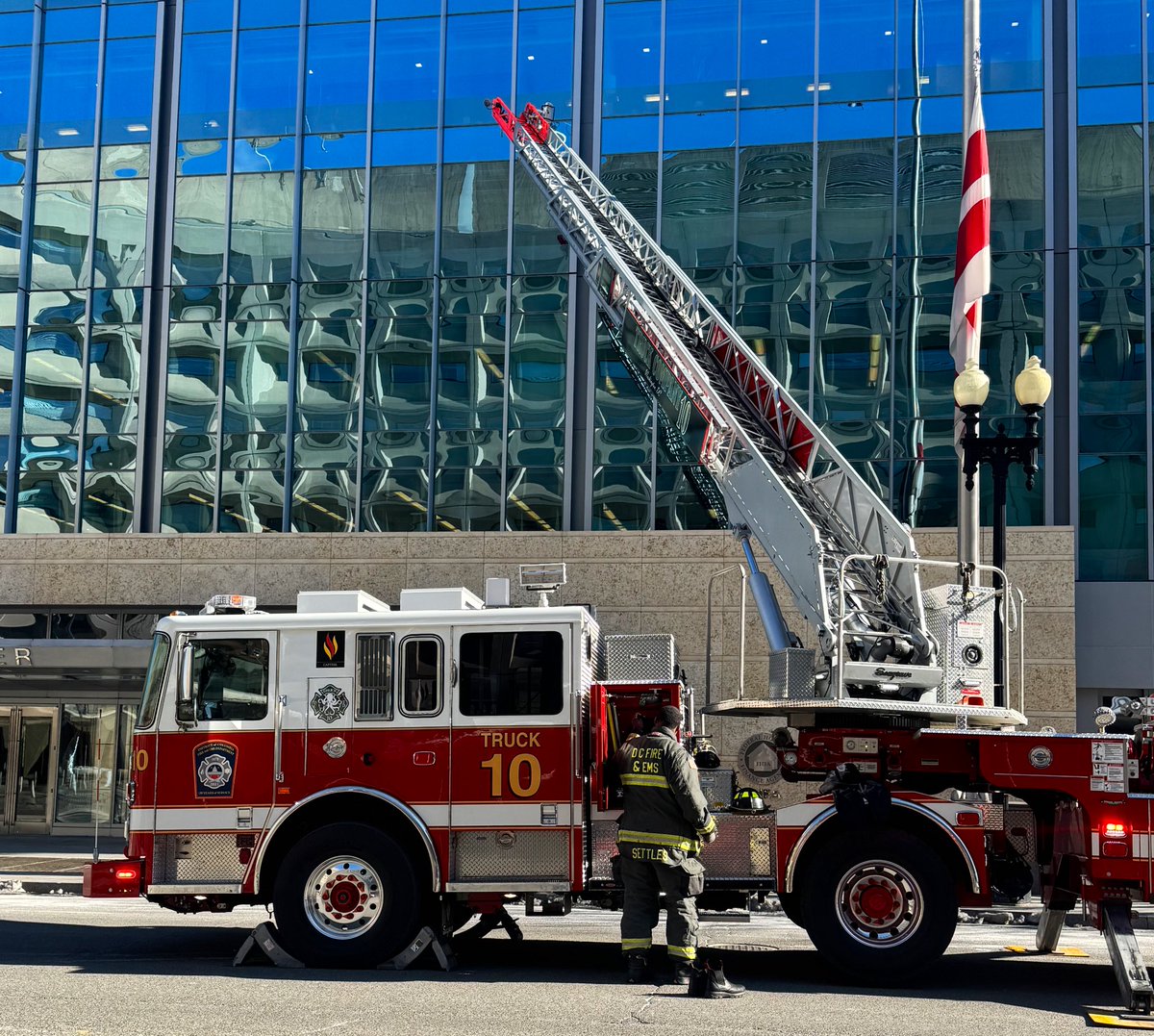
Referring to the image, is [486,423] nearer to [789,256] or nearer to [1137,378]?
[789,256]

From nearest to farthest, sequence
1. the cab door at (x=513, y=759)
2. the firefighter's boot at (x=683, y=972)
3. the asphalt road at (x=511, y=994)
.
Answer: the asphalt road at (x=511, y=994) → the firefighter's boot at (x=683, y=972) → the cab door at (x=513, y=759)

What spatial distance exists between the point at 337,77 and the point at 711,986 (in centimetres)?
1848

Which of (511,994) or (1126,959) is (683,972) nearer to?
(511,994)

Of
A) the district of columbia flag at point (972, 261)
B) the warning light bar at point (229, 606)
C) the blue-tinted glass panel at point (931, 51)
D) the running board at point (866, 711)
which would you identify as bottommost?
the running board at point (866, 711)

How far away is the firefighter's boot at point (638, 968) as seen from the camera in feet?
29.9

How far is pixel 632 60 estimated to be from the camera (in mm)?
22641

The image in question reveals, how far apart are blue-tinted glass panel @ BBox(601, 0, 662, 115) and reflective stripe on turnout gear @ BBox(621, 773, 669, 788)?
51.0 feet

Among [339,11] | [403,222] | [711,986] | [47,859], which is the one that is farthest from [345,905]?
[339,11]

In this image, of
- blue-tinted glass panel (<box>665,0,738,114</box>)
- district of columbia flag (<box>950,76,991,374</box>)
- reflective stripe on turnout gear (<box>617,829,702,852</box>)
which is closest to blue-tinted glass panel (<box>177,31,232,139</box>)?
blue-tinted glass panel (<box>665,0,738,114</box>)

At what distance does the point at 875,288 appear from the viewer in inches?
849

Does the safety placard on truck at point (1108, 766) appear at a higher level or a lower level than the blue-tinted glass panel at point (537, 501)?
lower

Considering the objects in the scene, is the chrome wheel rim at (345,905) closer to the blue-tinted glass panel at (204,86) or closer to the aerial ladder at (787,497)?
the aerial ladder at (787,497)

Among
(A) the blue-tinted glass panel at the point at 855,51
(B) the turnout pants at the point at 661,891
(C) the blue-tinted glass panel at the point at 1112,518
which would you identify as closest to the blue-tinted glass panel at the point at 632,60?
(A) the blue-tinted glass panel at the point at 855,51

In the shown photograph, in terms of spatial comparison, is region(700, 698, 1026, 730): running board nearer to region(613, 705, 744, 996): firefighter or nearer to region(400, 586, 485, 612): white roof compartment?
region(613, 705, 744, 996): firefighter
